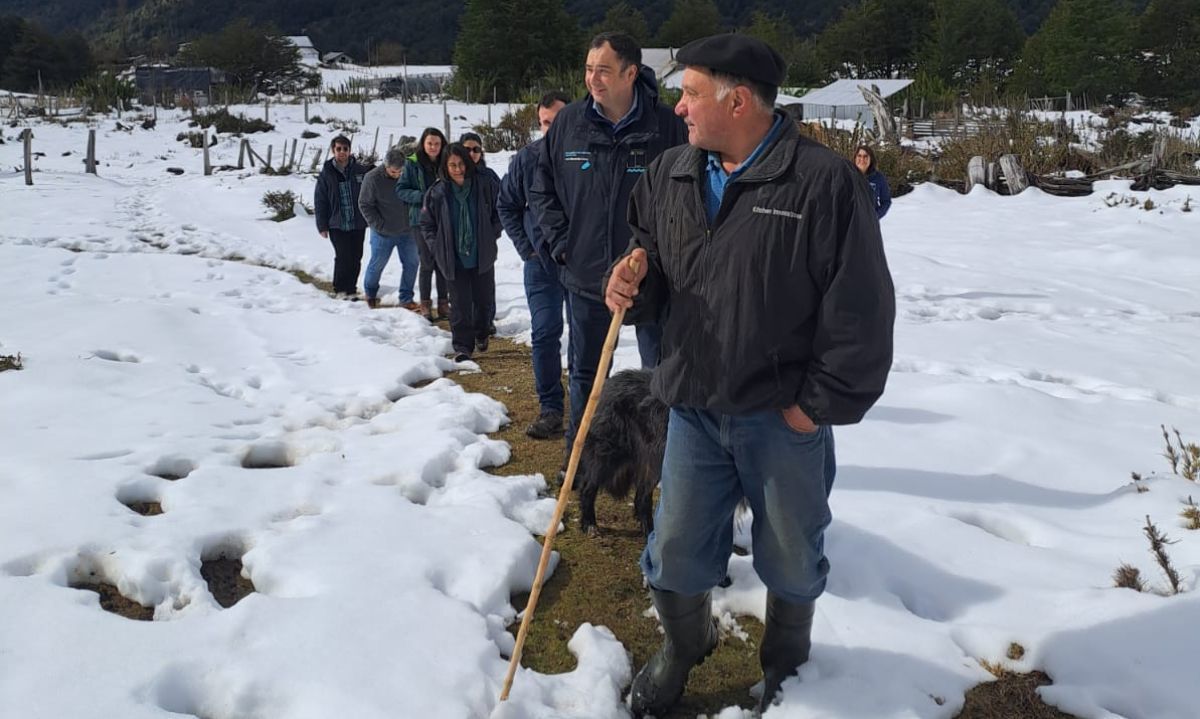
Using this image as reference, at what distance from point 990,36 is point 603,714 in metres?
59.7

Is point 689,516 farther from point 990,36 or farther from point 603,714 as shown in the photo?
point 990,36

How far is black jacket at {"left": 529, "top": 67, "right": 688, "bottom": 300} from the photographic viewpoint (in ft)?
12.2

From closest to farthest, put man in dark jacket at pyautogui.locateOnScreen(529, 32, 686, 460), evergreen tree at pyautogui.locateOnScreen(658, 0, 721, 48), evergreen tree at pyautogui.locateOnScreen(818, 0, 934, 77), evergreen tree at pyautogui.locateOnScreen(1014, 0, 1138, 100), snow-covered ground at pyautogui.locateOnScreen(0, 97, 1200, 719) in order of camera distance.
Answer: snow-covered ground at pyautogui.locateOnScreen(0, 97, 1200, 719) < man in dark jacket at pyautogui.locateOnScreen(529, 32, 686, 460) < evergreen tree at pyautogui.locateOnScreen(1014, 0, 1138, 100) < evergreen tree at pyautogui.locateOnScreen(818, 0, 934, 77) < evergreen tree at pyautogui.locateOnScreen(658, 0, 721, 48)

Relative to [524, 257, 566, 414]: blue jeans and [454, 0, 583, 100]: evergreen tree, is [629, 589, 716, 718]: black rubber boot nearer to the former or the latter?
[524, 257, 566, 414]: blue jeans

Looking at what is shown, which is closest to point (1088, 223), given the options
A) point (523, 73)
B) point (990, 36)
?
point (523, 73)

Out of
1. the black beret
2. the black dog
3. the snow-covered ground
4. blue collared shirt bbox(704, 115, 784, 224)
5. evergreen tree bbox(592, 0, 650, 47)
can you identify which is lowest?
the snow-covered ground

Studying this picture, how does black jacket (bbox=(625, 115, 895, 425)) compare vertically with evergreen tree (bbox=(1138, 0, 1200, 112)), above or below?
below

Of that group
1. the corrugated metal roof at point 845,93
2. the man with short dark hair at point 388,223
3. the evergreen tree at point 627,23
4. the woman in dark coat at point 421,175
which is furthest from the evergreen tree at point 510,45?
→ the woman in dark coat at point 421,175

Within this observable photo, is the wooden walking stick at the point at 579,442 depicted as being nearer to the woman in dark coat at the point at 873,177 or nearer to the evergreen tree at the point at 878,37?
the woman in dark coat at the point at 873,177

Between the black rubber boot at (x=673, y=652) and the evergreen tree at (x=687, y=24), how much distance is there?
67.5 m

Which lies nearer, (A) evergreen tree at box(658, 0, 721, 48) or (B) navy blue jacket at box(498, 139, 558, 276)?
(B) navy blue jacket at box(498, 139, 558, 276)

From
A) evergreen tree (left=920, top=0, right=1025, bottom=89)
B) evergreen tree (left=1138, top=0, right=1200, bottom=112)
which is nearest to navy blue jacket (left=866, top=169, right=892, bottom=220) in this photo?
evergreen tree (left=1138, top=0, right=1200, bottom=112)

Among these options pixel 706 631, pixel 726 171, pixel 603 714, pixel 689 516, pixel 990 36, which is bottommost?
pixel 603 714

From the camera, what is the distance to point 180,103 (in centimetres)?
4116
